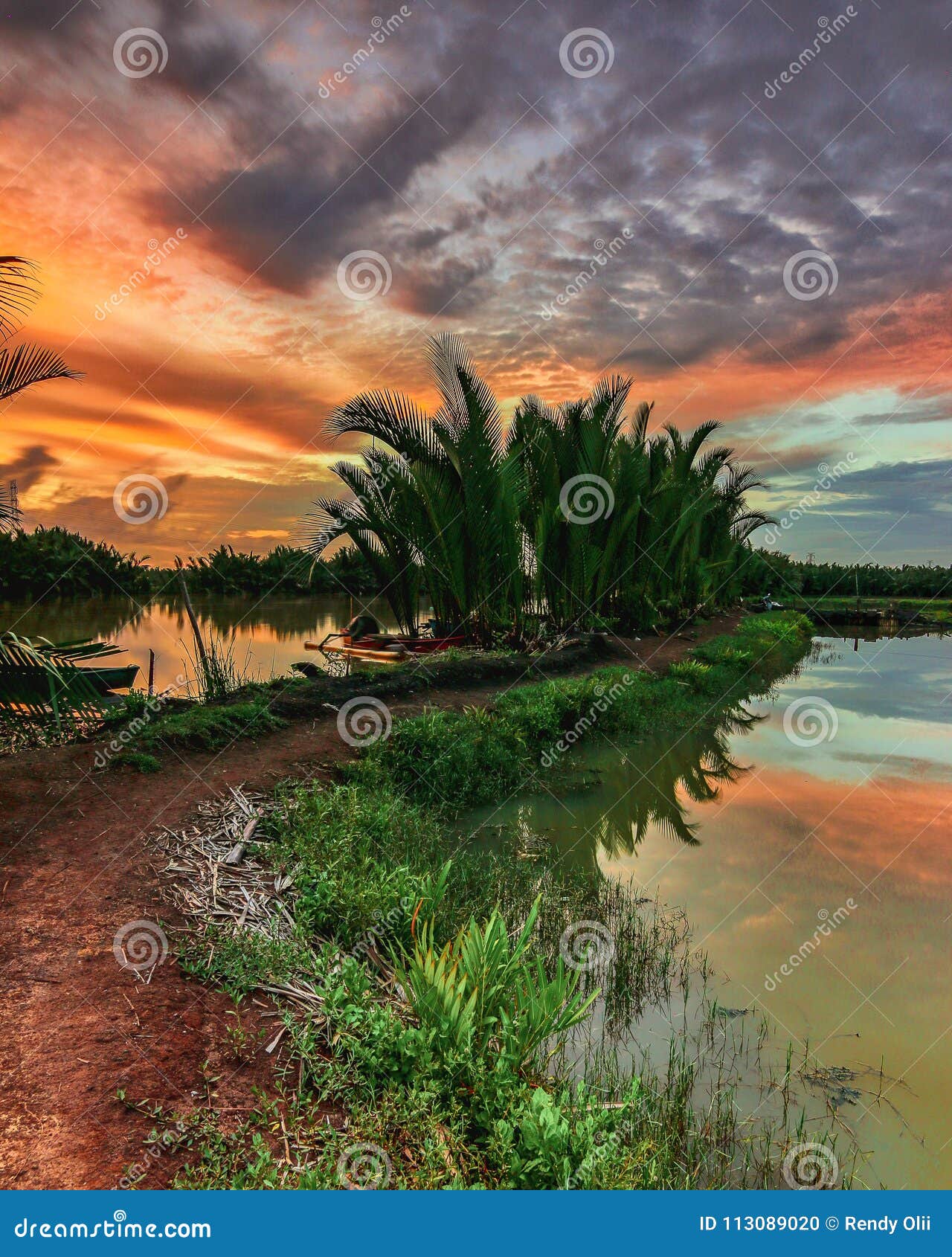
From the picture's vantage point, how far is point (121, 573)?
27.5 metres

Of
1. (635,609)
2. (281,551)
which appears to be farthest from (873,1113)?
(281,551)

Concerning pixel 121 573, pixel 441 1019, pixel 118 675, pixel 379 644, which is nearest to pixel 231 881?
pixel 441 1019

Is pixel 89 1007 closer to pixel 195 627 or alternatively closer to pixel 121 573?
pixel 195 627

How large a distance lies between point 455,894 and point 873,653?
24.9 metres

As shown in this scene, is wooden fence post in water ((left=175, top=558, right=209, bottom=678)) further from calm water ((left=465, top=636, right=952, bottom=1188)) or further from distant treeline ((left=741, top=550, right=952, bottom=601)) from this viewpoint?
distant treeline ((left=741, top=550, right=952, bottom=601))

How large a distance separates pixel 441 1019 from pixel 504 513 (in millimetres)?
10344

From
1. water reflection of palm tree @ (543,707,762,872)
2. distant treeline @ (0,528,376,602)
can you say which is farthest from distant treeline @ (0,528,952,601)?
water reflection of palm tree @ (543,707,762,872)

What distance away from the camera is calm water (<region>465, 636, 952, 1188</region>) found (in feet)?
11.1

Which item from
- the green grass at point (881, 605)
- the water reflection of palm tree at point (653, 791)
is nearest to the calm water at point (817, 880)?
the water reflection of palm tree at point (653, 791)

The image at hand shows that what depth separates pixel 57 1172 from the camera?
2.28 meters

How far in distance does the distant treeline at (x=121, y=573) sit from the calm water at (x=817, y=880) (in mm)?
11825

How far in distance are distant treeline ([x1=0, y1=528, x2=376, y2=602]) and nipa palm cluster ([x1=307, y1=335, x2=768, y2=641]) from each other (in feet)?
19.0

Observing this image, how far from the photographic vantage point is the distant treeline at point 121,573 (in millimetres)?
23266

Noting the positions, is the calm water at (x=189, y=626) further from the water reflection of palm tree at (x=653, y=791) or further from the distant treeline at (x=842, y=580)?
the distant treeline at (x=842, y=580)
